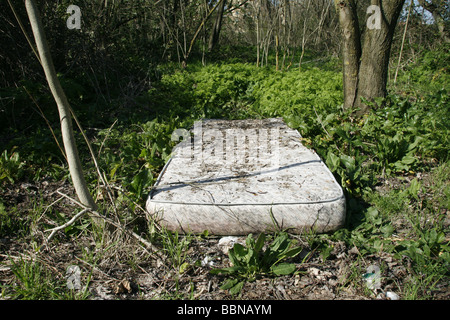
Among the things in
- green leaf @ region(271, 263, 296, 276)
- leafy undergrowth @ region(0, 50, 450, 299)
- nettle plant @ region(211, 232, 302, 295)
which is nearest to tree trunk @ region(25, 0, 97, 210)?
leafy undergrowth @ region(0, 50, 450, 299)

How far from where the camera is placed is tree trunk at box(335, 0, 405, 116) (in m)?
3.59

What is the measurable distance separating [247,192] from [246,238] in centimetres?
32

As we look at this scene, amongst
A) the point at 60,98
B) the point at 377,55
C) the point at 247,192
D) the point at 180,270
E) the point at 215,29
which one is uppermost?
the point at 215,29

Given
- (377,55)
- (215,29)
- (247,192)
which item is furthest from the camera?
(215,29)

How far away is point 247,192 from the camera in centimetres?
212

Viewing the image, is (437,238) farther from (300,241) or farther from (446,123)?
(446,123)

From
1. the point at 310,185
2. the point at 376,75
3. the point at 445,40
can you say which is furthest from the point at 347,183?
the point at 445,40

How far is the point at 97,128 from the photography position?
4.00 meters

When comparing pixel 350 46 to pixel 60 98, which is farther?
pixel 350 46

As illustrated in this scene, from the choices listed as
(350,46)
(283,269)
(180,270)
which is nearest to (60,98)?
A: (180,270)

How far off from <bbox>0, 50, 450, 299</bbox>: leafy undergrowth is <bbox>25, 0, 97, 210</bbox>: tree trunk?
0.14 m

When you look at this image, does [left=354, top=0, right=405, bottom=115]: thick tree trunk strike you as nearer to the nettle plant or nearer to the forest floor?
the forest floor

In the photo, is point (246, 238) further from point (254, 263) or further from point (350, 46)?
point (350, 46)

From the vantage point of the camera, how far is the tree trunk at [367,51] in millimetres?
3590
